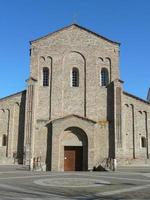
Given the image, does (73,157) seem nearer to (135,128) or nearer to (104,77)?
(135,128)

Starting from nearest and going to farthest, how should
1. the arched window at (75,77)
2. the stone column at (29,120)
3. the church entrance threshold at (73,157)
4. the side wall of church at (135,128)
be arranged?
the stone column at (29,120), the church entrance threshold at (73,157), the side wall of church at (135,128), the arched window at (75,77)

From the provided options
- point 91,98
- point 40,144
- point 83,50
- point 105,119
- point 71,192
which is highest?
point 83,50

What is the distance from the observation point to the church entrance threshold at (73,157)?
112 feet

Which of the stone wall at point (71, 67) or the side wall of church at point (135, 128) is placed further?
the stone wall at point (71, 67)

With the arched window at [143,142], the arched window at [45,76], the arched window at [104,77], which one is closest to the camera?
the arched window at [143,142]

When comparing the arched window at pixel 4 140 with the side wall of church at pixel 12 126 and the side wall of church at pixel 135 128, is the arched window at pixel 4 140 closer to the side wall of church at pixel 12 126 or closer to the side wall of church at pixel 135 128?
the side wall of church at pixel 12 126

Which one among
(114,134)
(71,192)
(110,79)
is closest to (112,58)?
(110,79)

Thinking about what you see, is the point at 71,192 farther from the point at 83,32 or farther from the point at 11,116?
the point at 83,32

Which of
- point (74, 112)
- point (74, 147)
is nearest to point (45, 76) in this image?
point (74, 112)

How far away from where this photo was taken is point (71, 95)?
35344 mm

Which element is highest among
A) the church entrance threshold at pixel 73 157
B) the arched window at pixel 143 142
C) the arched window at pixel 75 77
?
the arched window at pixel 75 77

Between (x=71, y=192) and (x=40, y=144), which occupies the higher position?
(x=40, y=144)

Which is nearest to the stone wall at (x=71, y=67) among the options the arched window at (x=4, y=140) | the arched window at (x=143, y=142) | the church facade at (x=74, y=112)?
the church facade at (x=74, y=112)

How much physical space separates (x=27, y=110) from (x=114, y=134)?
8.80 meters
